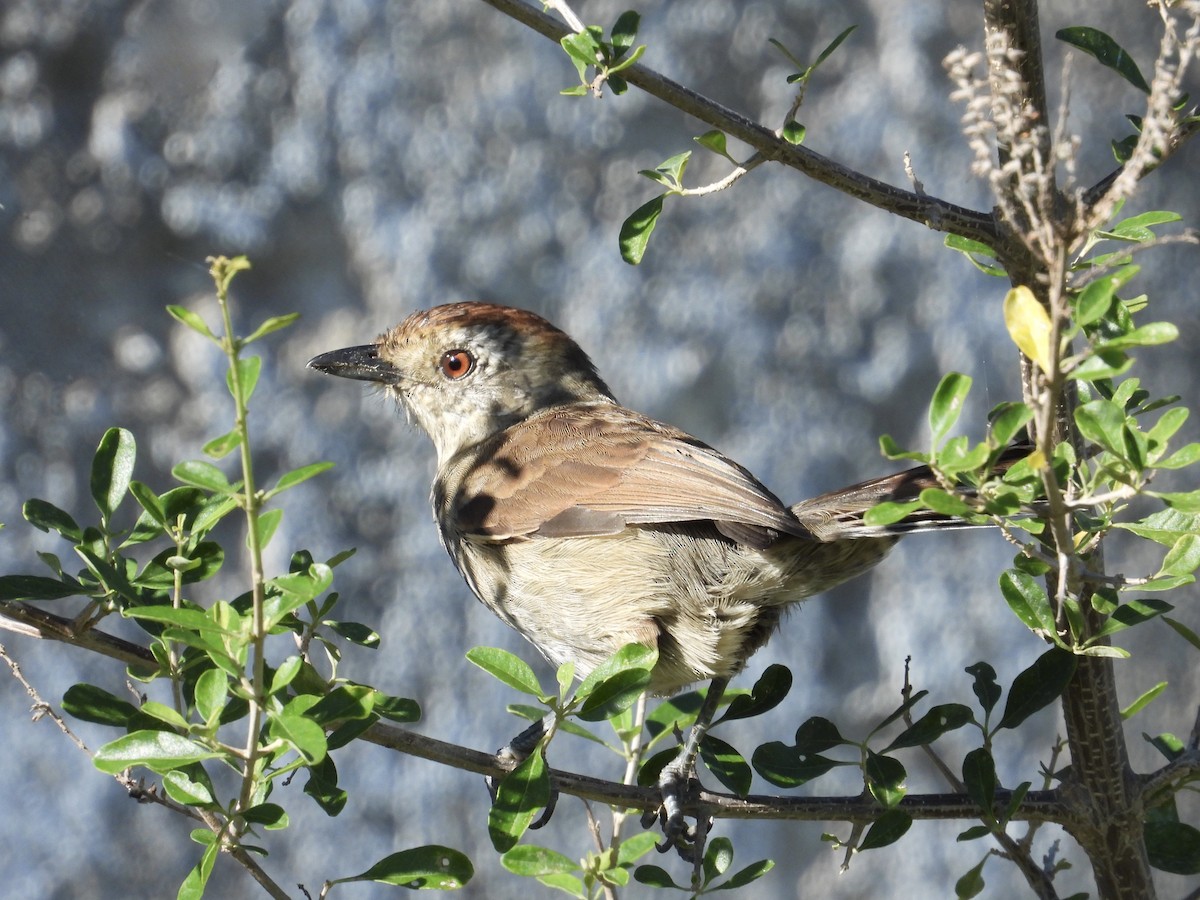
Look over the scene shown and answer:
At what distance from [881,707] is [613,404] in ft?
6.93

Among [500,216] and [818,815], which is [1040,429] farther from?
[500,216]

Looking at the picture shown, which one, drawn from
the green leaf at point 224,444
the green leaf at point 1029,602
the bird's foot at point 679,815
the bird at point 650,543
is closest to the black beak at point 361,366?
the bird at point 650,543

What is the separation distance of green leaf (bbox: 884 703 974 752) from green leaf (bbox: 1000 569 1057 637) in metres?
0.25

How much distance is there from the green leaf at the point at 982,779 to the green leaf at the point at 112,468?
144cm

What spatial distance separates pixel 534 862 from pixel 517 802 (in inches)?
3.8

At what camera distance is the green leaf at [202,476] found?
4.99 feet

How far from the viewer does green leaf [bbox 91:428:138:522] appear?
78.6 inches

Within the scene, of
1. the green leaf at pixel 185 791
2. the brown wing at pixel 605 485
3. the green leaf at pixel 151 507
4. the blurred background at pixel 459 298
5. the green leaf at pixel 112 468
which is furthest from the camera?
the blurred background at pixel 459 298

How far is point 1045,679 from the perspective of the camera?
2.17 meters

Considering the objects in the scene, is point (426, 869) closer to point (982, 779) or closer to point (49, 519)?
point (49, 519)

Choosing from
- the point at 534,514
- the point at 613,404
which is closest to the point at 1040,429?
the point at 534,514

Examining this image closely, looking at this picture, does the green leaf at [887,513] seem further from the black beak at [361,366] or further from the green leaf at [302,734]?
the black beak at [361,366]

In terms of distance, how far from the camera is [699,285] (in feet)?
16.6

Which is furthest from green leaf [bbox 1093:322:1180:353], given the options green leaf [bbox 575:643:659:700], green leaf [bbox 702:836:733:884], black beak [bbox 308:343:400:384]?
black beak [bbox 308:343:400:384]
